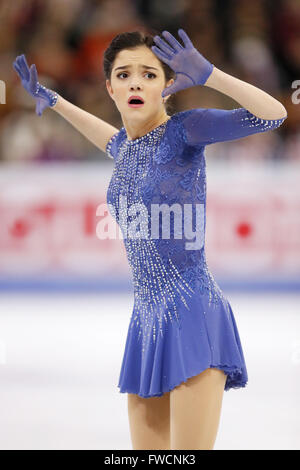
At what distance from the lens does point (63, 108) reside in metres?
2.84

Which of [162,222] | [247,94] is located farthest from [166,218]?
[247,94]

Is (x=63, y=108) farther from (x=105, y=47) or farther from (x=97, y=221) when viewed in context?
(x=105, y=47)

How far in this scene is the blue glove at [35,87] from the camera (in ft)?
9.02

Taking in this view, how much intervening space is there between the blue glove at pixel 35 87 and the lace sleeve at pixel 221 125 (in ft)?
2.58

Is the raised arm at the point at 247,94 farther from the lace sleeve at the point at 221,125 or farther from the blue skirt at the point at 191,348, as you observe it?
the blue skirt at the point at 191,348

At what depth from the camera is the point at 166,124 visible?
2295mm

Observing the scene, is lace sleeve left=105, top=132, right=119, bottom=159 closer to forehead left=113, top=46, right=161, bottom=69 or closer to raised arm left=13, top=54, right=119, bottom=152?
raised arm left=13, top=54, right=119, bottom=152

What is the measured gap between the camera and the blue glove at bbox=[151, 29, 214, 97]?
6.61ft

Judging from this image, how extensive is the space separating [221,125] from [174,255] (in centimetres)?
43

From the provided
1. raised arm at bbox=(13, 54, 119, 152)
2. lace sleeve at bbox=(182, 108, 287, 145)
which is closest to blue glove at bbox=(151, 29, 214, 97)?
lace sleeve at bbox=(182, 108, 287, 145)

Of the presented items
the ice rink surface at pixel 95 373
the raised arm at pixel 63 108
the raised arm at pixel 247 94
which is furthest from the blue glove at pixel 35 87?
the ice rink surface at pixel 95 373

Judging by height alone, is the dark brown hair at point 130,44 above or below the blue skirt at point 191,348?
above
